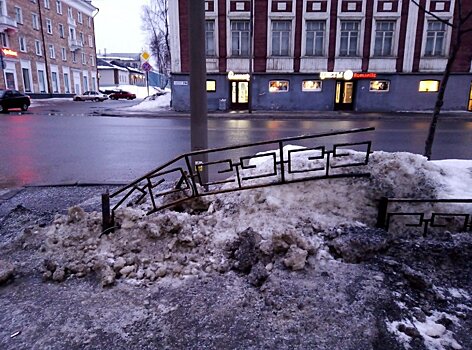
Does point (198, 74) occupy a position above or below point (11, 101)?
above

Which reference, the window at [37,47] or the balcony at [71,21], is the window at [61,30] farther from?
the window at [37,47]

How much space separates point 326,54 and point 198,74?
22.2 meters

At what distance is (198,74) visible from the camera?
5.07m

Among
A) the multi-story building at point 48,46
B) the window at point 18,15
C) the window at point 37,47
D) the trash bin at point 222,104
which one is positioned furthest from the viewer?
the window at point 37,47

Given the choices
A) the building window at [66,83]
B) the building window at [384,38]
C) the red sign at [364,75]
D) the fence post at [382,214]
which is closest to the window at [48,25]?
the building window at [66,83]

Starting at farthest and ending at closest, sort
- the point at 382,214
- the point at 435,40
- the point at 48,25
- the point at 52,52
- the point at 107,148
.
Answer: the point at 52,52 < the point at 48,25 < the point at 435,40 < the point at 107,148 < the point at 382,214

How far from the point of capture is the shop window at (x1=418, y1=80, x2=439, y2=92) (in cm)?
2489

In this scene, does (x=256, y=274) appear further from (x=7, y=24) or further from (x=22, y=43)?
(x=22, y=43)

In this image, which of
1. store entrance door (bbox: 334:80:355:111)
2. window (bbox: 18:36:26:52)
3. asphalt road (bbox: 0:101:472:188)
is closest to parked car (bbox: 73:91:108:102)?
window (bbox: 18:36:26:52)

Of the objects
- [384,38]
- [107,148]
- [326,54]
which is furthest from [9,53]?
[384,38]

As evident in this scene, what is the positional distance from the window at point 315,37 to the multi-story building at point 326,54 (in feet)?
0.22

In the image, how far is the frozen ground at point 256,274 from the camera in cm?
262

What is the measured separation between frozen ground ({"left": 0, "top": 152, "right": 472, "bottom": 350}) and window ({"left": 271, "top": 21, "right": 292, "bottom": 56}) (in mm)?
22446

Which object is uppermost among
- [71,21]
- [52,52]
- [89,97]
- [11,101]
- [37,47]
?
[71,21]
